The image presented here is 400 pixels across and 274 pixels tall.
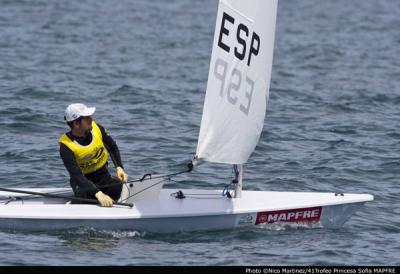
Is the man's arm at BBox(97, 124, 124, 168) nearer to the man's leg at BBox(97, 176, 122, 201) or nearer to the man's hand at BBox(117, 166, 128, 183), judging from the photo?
the man's hand at BBox(117, 166, 128, 183)

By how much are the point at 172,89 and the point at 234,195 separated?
796 centimetres

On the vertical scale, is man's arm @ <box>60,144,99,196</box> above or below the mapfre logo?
above

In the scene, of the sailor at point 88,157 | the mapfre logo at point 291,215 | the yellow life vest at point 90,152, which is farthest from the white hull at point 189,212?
the yellow life vest at point 90,152

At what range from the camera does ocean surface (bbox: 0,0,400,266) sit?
842 centimetres

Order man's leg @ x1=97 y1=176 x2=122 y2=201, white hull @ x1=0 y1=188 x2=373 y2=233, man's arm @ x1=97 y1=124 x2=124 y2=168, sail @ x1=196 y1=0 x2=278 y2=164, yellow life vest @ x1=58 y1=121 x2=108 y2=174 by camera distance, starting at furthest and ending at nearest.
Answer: man's arm @ x1=97 y1=124 x2=124 y2=168, man's leg @ x1=97 y1=176 x2=122 y2=201, yellow life vest @ x1=58 y1=121 x2=108 y2=174, sail @ x1=196 y1=0 x2=278 y2=164, white hull @ x1=0 y1=188 x2=373 y2=233

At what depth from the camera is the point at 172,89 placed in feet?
55.9

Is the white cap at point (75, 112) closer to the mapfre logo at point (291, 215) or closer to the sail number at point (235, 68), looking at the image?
the sail number at point (235, 68)

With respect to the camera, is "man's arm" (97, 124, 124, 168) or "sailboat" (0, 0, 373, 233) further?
"man's arm" (97, 124, 124, 168)

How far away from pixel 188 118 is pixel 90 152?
565 centimetres

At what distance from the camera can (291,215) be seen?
9000 millimetres

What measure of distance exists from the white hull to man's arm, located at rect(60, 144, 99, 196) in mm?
188

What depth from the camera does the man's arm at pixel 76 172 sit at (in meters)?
8.70

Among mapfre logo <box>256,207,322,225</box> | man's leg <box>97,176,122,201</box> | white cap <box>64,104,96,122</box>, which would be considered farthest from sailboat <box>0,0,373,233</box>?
white cap <box>64,104,96,122</box>

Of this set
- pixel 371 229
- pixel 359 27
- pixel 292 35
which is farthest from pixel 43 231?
pixel 359 27
